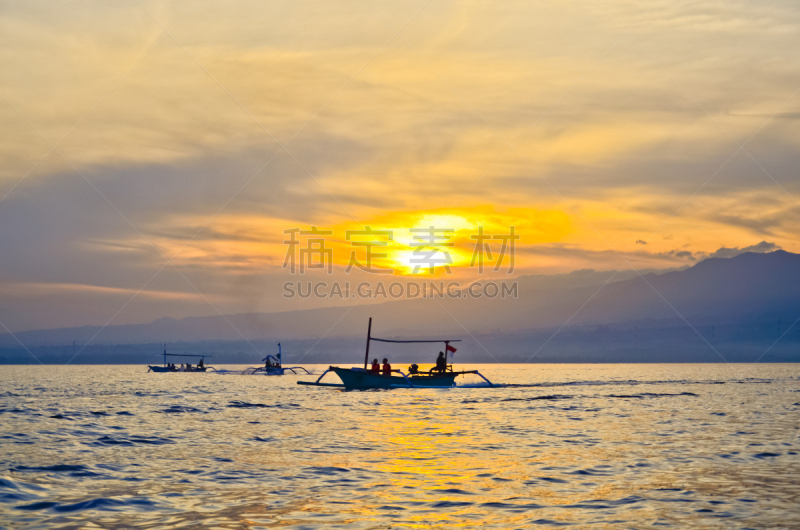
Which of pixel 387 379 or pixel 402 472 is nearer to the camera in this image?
pixel 402 472

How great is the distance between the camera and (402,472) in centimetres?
2116

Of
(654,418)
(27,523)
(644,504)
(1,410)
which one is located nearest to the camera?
(27,523)

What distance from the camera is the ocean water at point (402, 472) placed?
599 inches

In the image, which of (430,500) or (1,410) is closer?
(430,500)

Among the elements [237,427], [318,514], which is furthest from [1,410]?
[318,514]

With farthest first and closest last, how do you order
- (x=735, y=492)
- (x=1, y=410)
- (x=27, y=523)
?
(x=1, y=410)
(x=735, y=492)
(x=27, y=523)

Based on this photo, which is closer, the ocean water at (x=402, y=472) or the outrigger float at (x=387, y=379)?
the ocean water at (x=402, y=472)

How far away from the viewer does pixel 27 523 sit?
14828 millimetres

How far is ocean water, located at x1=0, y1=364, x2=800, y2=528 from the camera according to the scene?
50.0 feet

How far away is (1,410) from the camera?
50281 mm

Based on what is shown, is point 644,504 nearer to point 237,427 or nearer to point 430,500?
point 430,500

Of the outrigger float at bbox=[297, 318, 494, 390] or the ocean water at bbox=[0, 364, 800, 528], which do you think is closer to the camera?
the ocean water at bbox=[0, 364, 800, 528]

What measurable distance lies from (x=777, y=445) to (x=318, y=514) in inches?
858

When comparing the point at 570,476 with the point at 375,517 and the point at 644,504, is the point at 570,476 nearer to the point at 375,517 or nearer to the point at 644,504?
the point at 644,504
